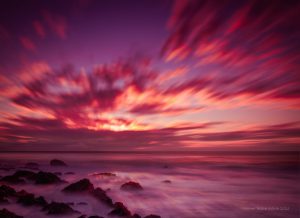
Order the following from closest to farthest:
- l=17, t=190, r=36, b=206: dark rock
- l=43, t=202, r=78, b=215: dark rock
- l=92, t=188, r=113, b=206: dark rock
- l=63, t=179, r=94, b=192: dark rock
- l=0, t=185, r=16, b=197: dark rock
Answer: l=43, t=202, r=78, b=215: dark rock
l=17, t=190, r=36, b=206: dark rock
l=92, t=188, r=113, b=206: dark rock
l=0, t=185, r=16, b=197: dark rock
l=63, t=179, r=94, b=192: dark rock

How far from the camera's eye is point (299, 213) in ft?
36.0

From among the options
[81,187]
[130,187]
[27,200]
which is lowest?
[130,187]

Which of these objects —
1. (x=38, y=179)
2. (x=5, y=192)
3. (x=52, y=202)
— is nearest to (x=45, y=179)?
(x=38, y=179)

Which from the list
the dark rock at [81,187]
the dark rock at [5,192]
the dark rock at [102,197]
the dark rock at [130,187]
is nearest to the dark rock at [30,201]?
the dark rock at [5,192]

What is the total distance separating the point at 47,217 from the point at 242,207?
9171mm

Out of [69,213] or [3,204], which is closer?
[69,213]

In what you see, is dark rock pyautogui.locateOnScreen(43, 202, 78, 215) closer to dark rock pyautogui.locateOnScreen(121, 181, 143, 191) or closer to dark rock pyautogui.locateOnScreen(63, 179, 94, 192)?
dark rock pyautogui.locateOnScreen(63, 179, 94, 192)

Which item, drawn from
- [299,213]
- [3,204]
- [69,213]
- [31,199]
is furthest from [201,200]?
[3,204]

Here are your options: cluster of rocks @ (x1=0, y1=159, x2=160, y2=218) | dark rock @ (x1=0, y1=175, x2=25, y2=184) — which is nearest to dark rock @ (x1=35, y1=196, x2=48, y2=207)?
cluster of rocks @ (x1=0, y1=159, x2=160, y2=218)

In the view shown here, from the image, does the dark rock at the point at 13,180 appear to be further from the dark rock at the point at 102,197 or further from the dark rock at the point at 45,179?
the dark rock at the point at 102,197

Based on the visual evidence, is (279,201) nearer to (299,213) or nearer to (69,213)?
(299,213)

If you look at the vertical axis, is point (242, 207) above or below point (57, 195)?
below

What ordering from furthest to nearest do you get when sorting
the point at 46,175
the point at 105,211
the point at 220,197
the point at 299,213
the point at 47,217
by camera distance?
the point at 46,175 < the point at 220,197 < the point at 299,213 < the point at 105,211 < the point at 47,217

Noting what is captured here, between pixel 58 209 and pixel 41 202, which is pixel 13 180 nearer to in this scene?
pixel 41 202
